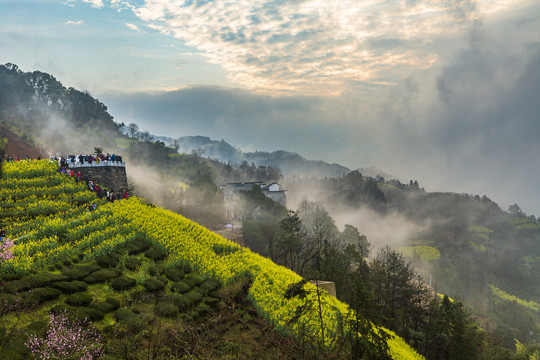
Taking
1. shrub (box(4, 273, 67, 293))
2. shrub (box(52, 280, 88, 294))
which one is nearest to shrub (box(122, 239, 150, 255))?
shrub (box(52, 280, 88, 294))

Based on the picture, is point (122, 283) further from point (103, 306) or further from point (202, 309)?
point (202, 309)

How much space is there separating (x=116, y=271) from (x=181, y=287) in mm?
4241

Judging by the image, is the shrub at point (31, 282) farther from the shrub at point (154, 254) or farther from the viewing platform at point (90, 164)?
the viewing platform at point (90, 164)

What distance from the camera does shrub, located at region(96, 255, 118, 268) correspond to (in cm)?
2170

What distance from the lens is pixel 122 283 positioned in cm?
1986

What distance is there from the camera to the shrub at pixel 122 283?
19734 mm

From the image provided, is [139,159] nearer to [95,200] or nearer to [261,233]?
[261,233]

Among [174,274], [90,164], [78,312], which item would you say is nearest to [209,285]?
[174,274]

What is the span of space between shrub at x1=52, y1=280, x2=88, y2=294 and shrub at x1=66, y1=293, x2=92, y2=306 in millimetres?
824

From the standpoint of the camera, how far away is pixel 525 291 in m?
187

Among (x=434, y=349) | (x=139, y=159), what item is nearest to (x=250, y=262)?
(x=434, y=349)

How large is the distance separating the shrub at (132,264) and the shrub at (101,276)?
157cm

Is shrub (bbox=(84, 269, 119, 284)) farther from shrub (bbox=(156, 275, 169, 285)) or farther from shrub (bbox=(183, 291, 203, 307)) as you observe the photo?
shrub (bbox=(183, 291, 203, 307))

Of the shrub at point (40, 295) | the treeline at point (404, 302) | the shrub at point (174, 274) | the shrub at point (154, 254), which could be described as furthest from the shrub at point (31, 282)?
the treeline at point (404, 302)
